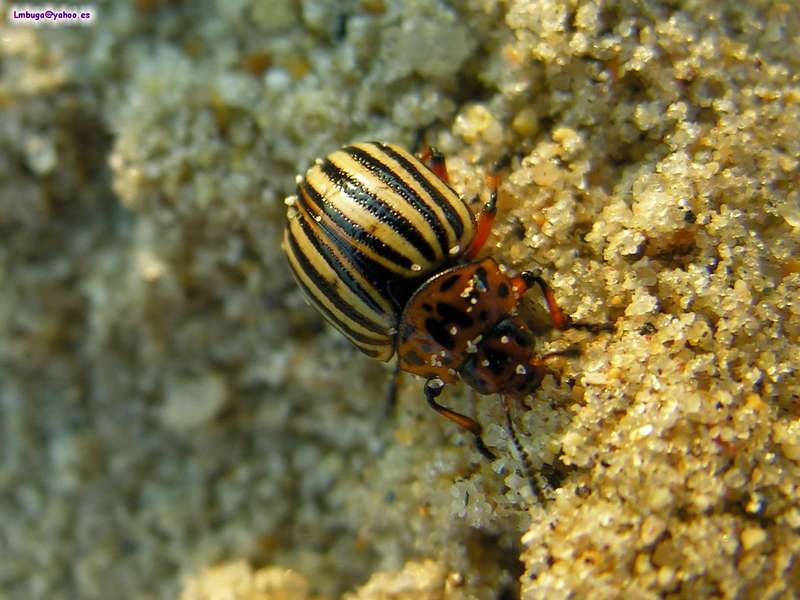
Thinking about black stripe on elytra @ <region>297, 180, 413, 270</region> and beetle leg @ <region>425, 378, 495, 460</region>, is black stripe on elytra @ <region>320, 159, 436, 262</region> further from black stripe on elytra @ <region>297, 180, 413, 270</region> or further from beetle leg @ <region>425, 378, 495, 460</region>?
beetle leg @ <region>425, 378, 495, 460</region>

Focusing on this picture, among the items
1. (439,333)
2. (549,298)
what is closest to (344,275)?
(439,333)

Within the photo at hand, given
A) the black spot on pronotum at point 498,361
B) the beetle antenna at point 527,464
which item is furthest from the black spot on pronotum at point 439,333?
the beetle antenna at point 527,464

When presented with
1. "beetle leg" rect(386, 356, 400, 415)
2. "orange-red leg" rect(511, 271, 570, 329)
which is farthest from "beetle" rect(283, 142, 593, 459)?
"beetle leg" rect(386, 356, 400, 415)

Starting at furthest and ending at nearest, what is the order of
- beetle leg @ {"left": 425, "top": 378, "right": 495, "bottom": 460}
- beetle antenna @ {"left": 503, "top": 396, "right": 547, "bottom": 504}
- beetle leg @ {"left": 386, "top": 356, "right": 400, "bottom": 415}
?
beetle leg @ {"left": 386, "top": 356, "right": 400, "bottom": 415}, beetle leg @ {"left": 425, "top": 378, "right": 495, "bottom": 460}, beetle antenna @ {"left": 503, "top": 396, "right": 547, "bottom": 504}

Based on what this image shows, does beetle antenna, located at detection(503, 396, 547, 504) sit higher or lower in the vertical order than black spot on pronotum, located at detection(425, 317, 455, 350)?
lower

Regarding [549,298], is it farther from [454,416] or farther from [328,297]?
[328,297]
